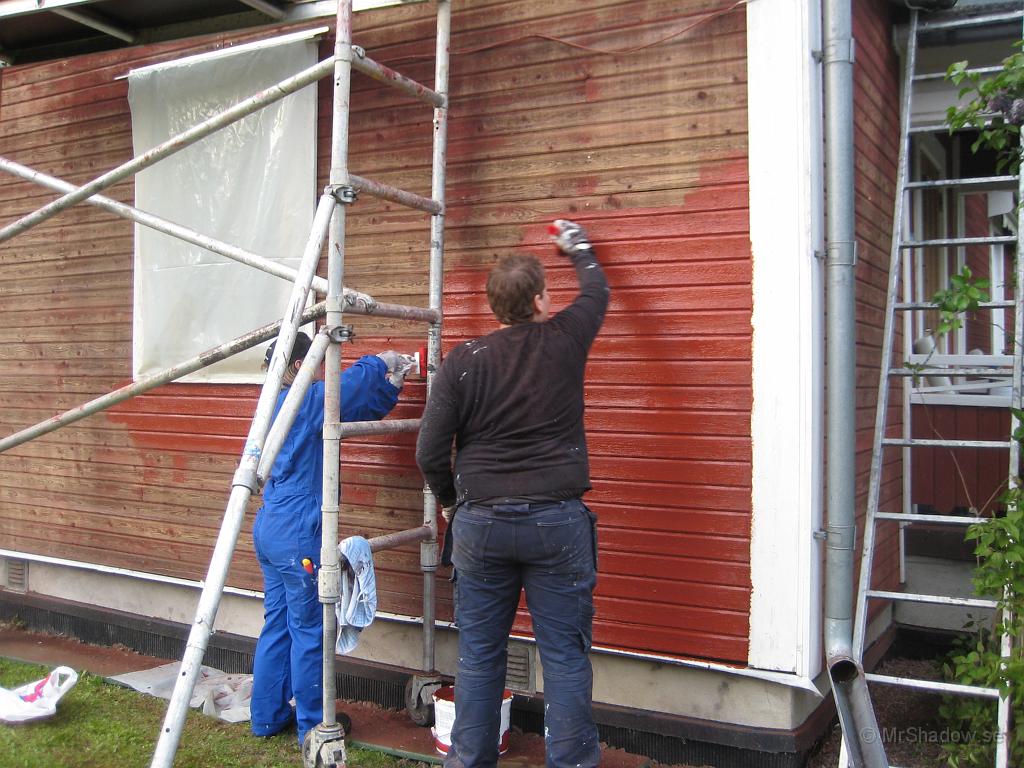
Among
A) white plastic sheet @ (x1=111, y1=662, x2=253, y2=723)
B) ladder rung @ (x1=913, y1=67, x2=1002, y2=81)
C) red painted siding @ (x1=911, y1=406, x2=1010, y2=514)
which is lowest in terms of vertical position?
white plastic sheet @ (x1=111, y1=662, x2=253, y2=723)

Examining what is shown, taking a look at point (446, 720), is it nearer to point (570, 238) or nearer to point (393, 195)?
point (570, 238)

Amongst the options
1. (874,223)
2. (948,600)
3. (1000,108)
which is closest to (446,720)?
(948,600)

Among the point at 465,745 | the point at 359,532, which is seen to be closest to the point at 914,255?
the point at 359,532

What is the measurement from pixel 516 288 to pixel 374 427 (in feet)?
3.29

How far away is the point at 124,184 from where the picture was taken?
5.57 meters

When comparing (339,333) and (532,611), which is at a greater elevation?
(339,333)

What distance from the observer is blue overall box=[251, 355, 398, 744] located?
4039 millimetres

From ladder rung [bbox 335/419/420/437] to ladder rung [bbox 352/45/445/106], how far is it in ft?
4.84

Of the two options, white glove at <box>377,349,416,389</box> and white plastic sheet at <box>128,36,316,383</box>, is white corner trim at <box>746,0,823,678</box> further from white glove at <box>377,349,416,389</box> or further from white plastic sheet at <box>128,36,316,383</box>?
white plastic sheet at <box>128,36,316,383</box>

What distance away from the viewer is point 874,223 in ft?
15.6

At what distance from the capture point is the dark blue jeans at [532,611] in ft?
10.3

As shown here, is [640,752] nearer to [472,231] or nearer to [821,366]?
[821,366]

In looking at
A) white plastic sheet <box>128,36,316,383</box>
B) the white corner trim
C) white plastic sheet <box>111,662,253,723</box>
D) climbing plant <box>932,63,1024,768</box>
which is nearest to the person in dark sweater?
the white corner trim

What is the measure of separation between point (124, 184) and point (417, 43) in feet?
7.22
